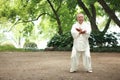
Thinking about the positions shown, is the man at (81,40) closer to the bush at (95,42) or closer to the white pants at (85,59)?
the white pants at (85,59)

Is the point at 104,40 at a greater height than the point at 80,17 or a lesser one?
lesser

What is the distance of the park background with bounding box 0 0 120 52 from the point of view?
89.2ft

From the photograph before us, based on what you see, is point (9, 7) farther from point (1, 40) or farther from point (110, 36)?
point (1, 40)

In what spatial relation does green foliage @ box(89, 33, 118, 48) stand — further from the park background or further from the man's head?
the man's head

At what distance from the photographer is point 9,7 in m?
37.1

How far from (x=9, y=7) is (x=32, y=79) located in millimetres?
27267

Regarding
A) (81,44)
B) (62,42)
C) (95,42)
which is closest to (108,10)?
(95,42)

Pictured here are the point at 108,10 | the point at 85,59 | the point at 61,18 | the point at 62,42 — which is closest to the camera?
the point at 85,59

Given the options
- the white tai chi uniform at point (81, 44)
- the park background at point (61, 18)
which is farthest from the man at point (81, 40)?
the park background at point (61, 18)

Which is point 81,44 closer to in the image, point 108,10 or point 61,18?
point 108,10

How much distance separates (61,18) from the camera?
1571 inches

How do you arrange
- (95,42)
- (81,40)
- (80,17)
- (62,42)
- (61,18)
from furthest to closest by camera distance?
(61,18) < (62,42) < (95,42) < (81,40) < (80,17)

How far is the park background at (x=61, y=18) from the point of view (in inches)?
1071

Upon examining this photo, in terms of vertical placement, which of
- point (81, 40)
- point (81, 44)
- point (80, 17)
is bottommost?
point (81, 44)
